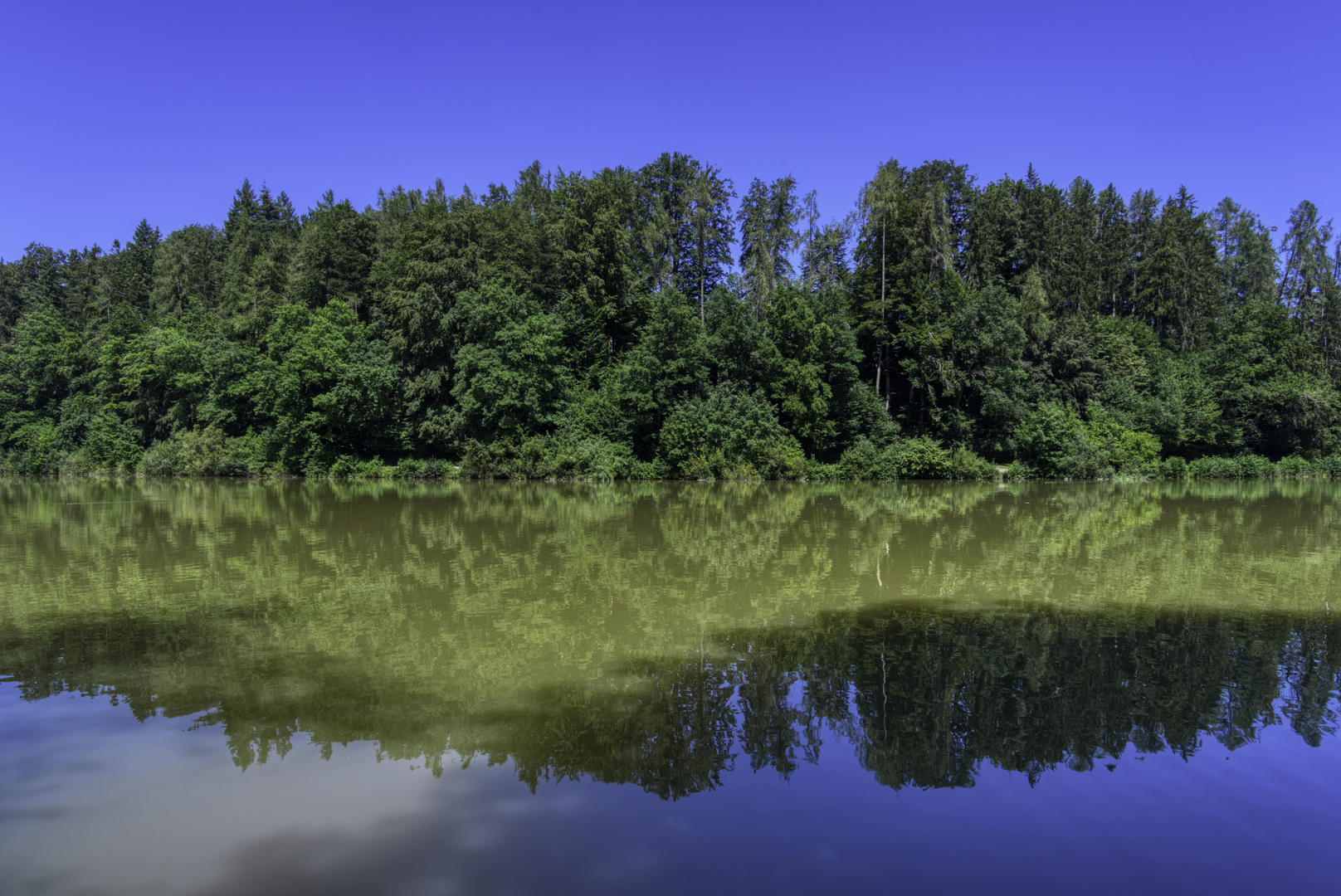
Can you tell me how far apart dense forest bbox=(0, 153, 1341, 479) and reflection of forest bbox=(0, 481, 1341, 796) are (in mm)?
21978

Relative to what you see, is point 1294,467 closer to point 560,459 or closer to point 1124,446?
point 1124,446

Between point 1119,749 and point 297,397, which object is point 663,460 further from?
point 1119,749

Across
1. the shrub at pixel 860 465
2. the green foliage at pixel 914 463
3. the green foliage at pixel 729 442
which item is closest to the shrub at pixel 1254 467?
the green foliage at pixel 914 463

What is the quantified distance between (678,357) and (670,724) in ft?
111

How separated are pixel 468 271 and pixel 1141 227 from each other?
52.1 meters

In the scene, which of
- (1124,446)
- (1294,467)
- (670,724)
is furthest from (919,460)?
(670,724)

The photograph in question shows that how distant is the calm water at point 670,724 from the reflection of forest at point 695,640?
0.05m

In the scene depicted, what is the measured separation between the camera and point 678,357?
3953cm

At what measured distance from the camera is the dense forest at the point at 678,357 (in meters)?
39.4

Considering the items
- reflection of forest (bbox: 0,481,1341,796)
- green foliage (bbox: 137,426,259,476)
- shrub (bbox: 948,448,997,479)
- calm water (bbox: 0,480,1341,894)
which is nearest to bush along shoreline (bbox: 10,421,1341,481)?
shrub (bbox: 948,448,997,479)

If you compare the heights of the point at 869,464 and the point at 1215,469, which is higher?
the point at 869,464

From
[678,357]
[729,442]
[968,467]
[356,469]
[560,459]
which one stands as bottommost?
[968,467]

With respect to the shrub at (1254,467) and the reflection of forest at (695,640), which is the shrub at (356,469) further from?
the shrub at (1254,467)

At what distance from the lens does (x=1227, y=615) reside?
962 cm
